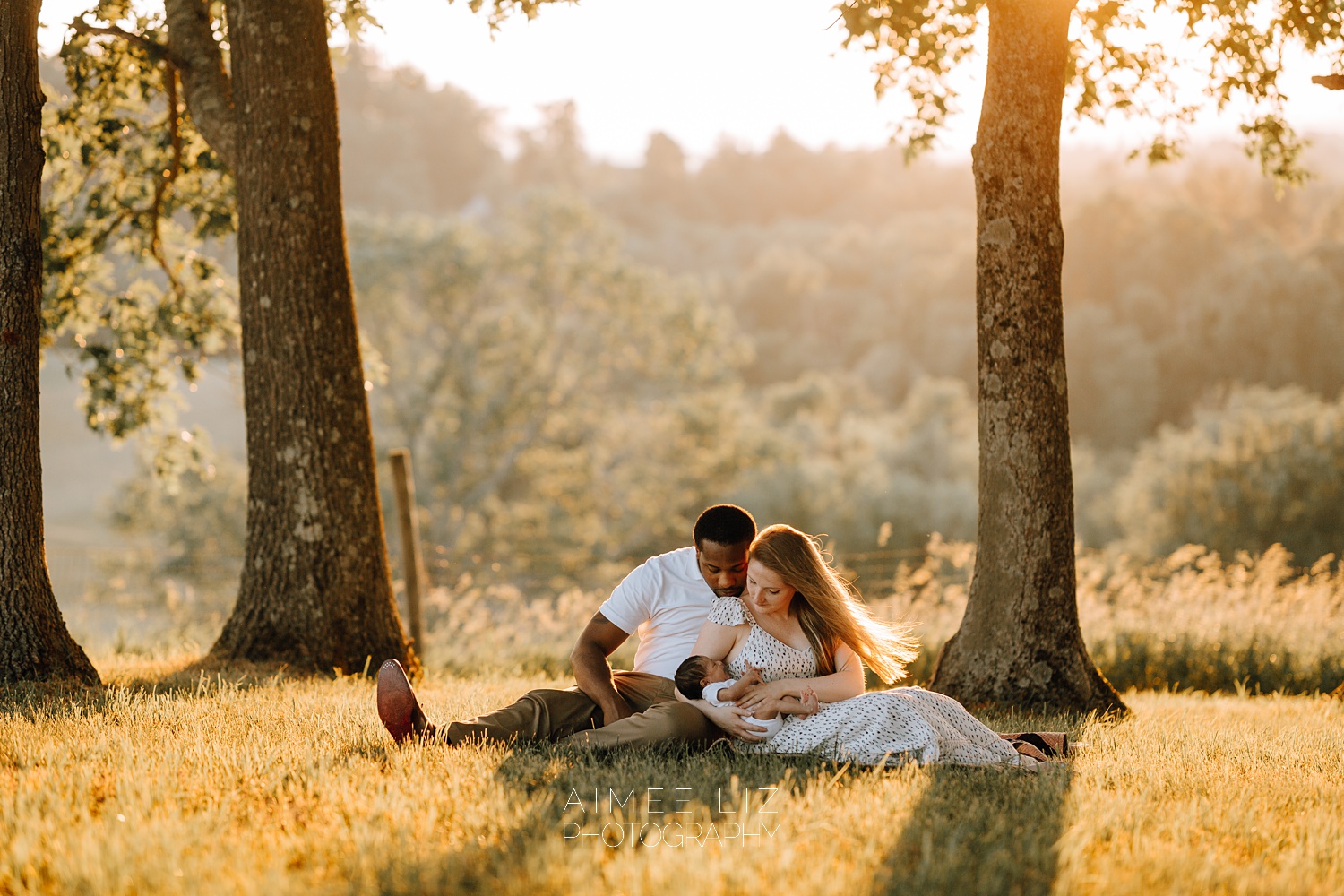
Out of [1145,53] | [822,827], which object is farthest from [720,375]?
[822,827]

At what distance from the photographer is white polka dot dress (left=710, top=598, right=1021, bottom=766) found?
4691 millimetres

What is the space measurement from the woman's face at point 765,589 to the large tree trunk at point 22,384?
13.1 feet

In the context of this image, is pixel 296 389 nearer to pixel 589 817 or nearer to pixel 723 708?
pixel 723 708

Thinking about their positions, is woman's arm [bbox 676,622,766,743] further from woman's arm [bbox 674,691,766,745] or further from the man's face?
the man's face

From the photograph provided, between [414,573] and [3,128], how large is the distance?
19.6 feet

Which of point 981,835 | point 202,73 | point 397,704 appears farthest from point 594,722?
point 202,73

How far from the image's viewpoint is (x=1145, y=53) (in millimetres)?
9586

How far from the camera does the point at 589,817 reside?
3531 mm

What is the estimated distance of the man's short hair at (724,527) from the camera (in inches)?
199

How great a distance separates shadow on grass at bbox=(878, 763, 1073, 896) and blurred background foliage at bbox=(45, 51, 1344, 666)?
7.04m

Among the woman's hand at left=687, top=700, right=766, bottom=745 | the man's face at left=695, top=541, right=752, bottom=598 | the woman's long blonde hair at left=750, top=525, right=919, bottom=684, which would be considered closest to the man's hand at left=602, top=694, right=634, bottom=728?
the woman's hand at left=687, top=700, right=766, bottom=745

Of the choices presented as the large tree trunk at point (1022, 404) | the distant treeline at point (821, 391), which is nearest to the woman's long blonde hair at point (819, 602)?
the large tree trunk at point (1022, 404)

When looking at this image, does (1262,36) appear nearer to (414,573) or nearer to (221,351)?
(414,573)

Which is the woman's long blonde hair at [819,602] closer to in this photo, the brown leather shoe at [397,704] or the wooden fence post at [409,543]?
the brown leather shoe at [397,704]
